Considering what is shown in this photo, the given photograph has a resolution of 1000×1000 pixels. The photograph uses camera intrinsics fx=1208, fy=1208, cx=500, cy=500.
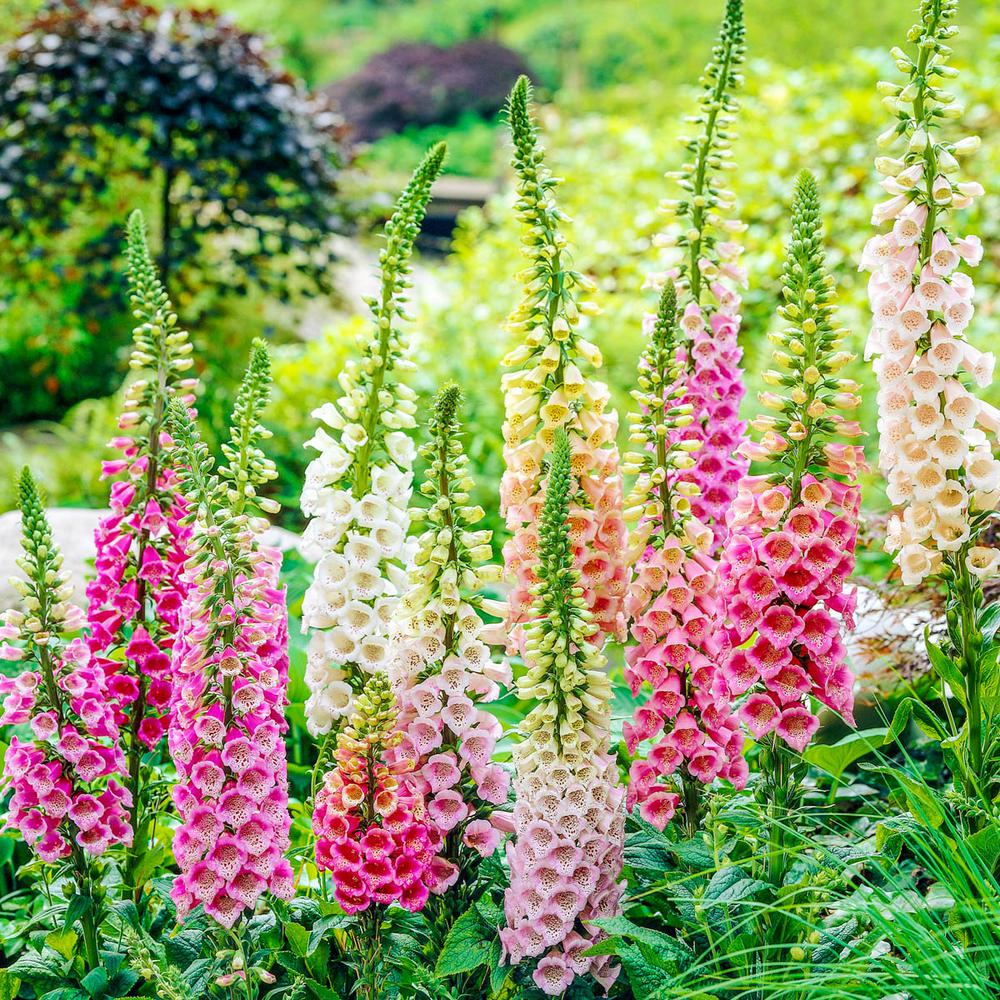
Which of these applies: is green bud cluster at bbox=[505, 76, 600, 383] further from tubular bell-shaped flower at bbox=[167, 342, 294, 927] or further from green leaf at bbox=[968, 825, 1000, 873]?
green leaf at bbox=[968, 825, 1000, 873]

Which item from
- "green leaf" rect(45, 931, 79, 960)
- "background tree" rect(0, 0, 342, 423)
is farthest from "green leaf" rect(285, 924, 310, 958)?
"background tree" rect(0, 0, 342, 423)

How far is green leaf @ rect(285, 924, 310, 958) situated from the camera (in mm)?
2266

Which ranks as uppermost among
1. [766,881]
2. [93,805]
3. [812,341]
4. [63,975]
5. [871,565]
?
[812,341]

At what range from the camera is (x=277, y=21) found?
62.8 feet

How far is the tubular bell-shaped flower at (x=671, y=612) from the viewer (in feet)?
7.16

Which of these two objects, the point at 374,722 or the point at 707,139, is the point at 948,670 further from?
the point at 707,139

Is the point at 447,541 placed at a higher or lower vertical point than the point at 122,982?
higher

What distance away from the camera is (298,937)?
2270mm

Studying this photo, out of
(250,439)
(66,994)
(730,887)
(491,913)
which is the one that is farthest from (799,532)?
(66,994)

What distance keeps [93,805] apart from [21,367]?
712cm

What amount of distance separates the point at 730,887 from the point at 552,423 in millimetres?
890

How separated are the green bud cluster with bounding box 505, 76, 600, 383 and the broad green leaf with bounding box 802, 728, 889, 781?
2.92 feet

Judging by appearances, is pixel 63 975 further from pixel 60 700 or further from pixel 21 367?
pixel 21 367

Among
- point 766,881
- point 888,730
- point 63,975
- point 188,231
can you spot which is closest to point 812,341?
point 888,730
